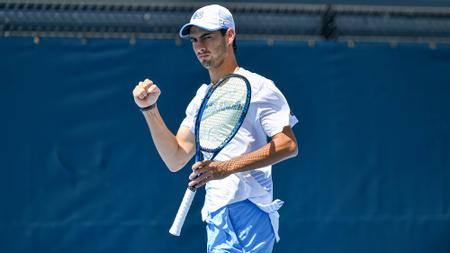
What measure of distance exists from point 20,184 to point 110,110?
0.77 metres

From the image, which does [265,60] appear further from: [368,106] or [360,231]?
[360,231]

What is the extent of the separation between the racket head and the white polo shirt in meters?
0.05

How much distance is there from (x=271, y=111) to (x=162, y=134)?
0.53 meters

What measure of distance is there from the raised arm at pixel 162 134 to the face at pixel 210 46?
242 mm

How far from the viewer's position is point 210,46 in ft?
11.8

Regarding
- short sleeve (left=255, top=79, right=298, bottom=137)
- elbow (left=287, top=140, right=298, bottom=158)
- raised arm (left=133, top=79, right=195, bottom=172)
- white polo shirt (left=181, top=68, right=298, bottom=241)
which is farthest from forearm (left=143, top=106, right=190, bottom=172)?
elbow (left=287, top=140, right=298, bottom=158)

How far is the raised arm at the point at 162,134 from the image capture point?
141 inches

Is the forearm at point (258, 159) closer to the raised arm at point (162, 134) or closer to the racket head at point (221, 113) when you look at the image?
the racket head at point (221, 113)

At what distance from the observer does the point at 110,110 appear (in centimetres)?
573

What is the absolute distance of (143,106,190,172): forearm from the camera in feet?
12.1

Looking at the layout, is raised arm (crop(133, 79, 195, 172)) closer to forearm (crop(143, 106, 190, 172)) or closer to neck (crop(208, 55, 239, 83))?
forearm (crop(143, 106, 190, 172))

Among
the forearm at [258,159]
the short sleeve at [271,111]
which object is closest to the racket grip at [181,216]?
the forearm at [258,159]

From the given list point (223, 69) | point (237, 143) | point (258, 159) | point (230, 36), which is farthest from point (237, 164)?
point (230, 36)

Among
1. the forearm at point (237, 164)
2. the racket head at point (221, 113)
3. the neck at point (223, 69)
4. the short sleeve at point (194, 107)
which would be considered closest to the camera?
the forearm at point (237, 164)
